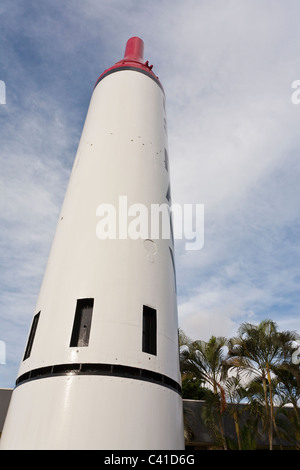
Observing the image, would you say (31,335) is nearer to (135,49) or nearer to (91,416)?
(91,416)

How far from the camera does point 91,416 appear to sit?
5.28m

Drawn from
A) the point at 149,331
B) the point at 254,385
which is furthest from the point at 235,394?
the point at 149,331

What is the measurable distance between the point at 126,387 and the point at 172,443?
1.30 meters

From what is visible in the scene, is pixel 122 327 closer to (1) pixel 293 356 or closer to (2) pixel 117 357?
(2) pixel 117 357

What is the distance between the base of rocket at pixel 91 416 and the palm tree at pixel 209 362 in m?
9.40

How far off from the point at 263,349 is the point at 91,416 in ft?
34.5

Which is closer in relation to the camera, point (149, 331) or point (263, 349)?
point (149, 331)

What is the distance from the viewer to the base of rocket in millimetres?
5164

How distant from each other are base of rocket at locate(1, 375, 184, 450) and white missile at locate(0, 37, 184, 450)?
2 cm

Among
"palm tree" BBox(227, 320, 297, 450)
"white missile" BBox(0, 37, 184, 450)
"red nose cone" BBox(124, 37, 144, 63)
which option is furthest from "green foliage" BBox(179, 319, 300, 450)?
"red nose cone" BBox(124, 37, 144, 63)

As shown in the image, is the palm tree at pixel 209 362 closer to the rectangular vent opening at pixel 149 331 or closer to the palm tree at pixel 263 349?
the palm tree at pixel 263 349

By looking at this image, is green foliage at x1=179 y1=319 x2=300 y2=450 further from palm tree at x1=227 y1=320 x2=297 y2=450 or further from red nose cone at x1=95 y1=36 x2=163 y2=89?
red nose cone at x1=95 y1=36 x2=163 y2=89

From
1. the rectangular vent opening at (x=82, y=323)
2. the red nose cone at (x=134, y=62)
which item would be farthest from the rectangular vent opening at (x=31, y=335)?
the red nose cone at (x=134, y=62)
